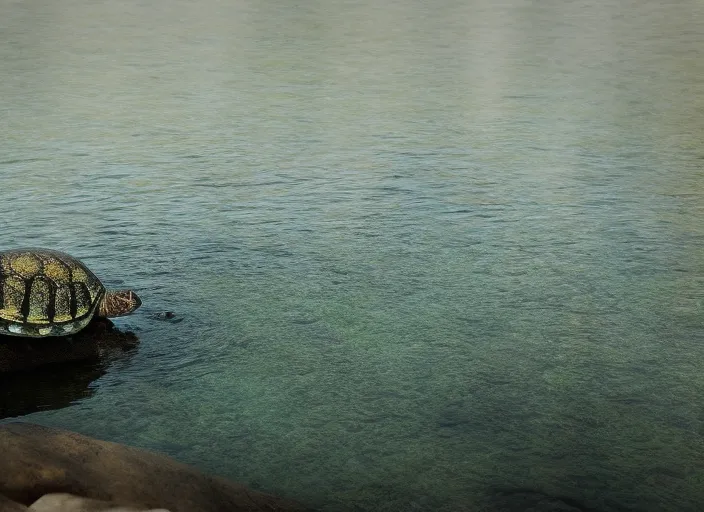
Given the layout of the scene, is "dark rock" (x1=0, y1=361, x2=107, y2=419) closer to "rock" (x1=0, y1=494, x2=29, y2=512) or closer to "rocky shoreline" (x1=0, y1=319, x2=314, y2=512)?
"rocky shoreline" (x1=0, y1=319, x2=314, y2=512)

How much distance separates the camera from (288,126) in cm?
1055

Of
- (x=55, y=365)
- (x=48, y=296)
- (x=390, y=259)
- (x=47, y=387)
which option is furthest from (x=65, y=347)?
(x=390, y=259)

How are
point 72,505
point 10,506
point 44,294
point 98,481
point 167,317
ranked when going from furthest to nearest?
point 167,317 < point 44,294 < point 98,481 < point 72,505 < point 10,506

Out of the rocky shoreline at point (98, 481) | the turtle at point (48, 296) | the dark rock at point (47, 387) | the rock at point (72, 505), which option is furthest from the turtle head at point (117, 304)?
the rock at point (72, 505)

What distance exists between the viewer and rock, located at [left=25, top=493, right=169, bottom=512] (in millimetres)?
3057

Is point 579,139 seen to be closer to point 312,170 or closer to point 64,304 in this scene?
point 312,170

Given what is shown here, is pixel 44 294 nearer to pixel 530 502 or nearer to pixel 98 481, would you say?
pixel 98 481

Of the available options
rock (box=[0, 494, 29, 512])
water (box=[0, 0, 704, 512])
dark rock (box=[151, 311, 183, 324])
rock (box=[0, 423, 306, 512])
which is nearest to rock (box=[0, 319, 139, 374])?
water (box=[0, 0, 704, 512])

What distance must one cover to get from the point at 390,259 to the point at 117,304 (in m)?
1.87

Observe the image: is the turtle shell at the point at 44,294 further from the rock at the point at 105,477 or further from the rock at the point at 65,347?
the rock at the point at 105,477

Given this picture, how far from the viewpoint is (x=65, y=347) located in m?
5.16

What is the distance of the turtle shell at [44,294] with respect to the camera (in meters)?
4.95

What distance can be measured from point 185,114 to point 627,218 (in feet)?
17.3

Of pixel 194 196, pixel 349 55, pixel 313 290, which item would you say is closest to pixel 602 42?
pixel 349 55
